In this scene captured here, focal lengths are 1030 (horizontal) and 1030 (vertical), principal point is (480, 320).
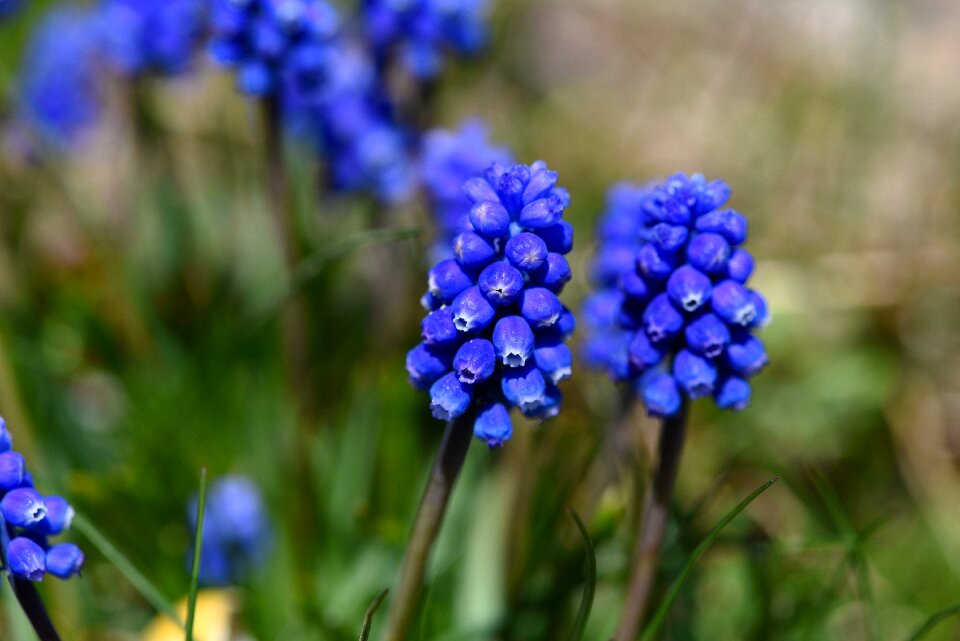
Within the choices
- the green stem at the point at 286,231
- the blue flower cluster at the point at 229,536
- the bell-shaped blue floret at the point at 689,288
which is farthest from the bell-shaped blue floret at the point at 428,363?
the blue flower cluster at the point at 229,536

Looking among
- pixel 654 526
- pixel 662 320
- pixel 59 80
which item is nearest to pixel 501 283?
pixel 662 320

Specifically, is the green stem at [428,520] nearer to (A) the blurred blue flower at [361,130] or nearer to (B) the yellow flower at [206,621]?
(B) the yellow flower at [206,621]

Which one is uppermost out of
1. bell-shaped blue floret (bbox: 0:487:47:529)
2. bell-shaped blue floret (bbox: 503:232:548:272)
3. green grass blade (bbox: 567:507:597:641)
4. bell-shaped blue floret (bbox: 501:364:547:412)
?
bell-shaped blue floret (bbox: 503:232:548:272)

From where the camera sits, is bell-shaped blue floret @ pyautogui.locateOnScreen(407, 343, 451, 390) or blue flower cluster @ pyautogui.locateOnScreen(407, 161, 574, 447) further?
bell-shaped blue floret @ pyautogui.locateOnScreen(407, 343, 451, 390)

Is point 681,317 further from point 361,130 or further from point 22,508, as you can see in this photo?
point 361,130

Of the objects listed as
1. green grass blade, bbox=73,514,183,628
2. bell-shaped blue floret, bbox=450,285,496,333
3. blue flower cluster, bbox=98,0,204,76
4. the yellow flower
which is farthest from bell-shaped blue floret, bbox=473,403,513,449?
blue flower cluster, bbox=98,0,204,76

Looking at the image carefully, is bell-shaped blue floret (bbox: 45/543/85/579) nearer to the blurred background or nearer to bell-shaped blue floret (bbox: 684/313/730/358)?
the blurred background
